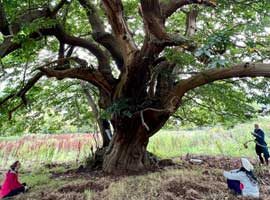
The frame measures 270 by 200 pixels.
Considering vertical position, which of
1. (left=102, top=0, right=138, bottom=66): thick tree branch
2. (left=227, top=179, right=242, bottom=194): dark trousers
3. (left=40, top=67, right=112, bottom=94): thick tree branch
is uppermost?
(left=102, top=0, right=138, bottom=66): thick tree branch

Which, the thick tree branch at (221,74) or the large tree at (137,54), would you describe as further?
the large tree at (137,54)

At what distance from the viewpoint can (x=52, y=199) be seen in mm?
4125

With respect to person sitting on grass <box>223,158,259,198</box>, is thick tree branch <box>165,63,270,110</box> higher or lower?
higher

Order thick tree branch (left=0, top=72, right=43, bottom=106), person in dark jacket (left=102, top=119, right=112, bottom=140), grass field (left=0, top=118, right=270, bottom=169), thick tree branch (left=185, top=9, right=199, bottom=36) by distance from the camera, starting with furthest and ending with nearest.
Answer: grass field (left=0, top=118, right=270, bottom=169), person in dark jacket (left=102, top=119, right=112, bottom=140), thick tree branch (left=185, top=9, right=199, bottom=36), thick tree branch (left=0, top=72, right=43, bottom=106)

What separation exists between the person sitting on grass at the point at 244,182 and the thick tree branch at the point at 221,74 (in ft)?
4.33

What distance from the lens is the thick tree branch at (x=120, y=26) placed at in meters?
4.03

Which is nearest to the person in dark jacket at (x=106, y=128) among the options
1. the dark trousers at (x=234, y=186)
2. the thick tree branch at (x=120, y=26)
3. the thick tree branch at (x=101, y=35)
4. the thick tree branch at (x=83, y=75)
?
the thick tree branch at (x=83, y=75)

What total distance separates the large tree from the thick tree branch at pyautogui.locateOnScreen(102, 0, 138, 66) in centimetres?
2

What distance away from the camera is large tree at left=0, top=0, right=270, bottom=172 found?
4.03m

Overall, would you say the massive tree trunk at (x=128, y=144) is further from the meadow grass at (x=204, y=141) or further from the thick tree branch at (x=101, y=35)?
the meadow grass at (x=204, y=141)

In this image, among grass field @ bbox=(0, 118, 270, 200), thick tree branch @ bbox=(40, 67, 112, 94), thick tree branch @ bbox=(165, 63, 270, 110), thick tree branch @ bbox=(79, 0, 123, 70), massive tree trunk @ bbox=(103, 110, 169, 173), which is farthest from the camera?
thick tree branch @ bbox=(79, 0, 123, 70)

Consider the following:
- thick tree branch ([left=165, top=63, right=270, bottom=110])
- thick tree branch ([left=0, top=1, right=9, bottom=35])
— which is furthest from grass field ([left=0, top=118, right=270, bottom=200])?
thick tree branch ([left=0, top=1, right=9, bottom=35])

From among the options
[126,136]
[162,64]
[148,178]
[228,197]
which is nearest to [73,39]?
[162,64]

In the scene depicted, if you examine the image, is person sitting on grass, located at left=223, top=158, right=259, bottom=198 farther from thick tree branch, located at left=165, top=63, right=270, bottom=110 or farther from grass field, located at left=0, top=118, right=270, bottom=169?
grass field, located at left=0, top=118, right=270, bottom=169
